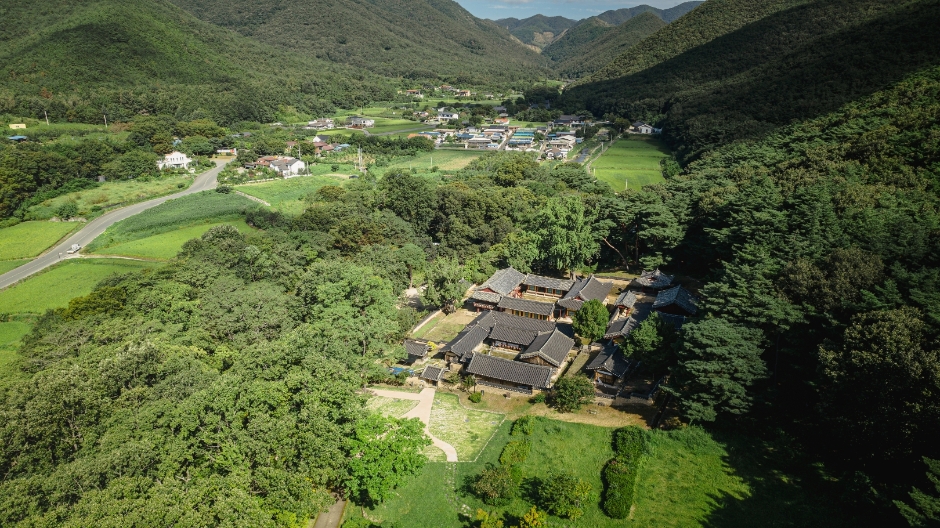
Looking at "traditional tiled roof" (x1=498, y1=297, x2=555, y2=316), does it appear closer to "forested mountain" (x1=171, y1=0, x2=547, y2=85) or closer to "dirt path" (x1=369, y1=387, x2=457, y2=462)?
"dirt path" (x1=369, y1=387, x2=457, y2=462)

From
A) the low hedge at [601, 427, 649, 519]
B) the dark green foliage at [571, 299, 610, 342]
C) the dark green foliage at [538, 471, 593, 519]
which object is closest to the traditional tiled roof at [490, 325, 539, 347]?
the dark green foliage at [571, 299, 610, 342]

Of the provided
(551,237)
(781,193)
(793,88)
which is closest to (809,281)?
(781,193)

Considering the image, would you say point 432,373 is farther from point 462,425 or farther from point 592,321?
point 592,321

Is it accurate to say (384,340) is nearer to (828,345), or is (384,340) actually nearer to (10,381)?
(10,381)

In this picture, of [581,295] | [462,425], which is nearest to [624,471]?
[462,425]

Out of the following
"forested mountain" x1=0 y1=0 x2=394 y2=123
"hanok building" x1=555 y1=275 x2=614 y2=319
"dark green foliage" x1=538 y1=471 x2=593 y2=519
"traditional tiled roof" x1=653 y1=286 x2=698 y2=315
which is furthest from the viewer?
"forested mountain" x1=0 y1=0 x2=394 y2=123

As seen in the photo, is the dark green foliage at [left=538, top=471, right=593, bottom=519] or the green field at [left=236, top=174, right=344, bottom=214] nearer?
the dark green foliage at [left=538, top=471, right=593, bottom=519]
